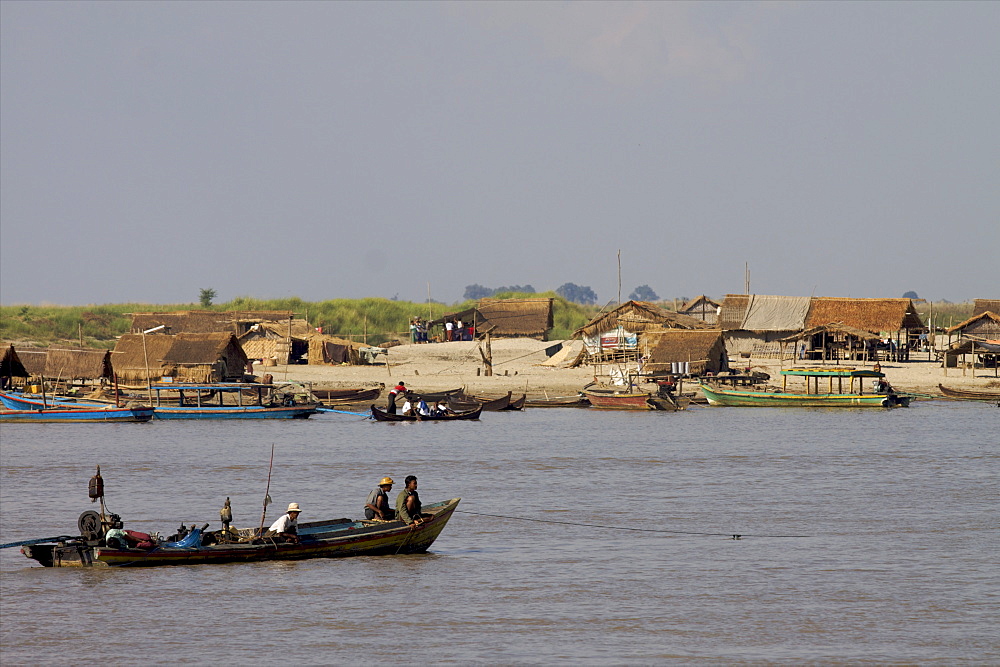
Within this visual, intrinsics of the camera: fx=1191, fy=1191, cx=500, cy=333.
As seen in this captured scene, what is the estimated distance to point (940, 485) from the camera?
24.1 meters

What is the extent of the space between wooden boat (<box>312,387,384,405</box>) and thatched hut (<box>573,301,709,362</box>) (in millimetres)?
11822

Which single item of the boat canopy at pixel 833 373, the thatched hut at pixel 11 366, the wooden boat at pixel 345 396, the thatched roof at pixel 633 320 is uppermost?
the thatched roof at pixel 633 320

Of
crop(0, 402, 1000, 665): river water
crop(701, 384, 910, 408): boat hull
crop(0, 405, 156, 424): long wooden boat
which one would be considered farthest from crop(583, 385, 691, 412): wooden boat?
crop(0, 405, 156, 424): long wooden boat

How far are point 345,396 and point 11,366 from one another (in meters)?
11.0

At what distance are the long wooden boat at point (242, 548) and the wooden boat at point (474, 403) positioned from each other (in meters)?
22.5

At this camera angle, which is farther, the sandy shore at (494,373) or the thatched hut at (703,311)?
the thatched hut at (703,311)

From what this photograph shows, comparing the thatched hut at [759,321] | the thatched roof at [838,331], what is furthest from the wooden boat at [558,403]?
the thatched hut at [759,321]

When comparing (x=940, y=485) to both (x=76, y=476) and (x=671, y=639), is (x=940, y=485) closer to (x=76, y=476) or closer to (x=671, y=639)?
(x=671, y=639)

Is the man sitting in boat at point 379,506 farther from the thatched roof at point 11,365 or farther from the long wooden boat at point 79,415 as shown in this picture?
the thatched roof at point 11,365

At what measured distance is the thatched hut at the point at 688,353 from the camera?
4569 cm

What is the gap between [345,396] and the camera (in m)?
42.1

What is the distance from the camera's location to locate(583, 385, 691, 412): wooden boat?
1613 inches

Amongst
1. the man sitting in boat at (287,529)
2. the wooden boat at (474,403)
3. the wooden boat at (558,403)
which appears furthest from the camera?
the wooden boat at (558,403)

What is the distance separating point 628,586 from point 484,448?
1650 centimetres
